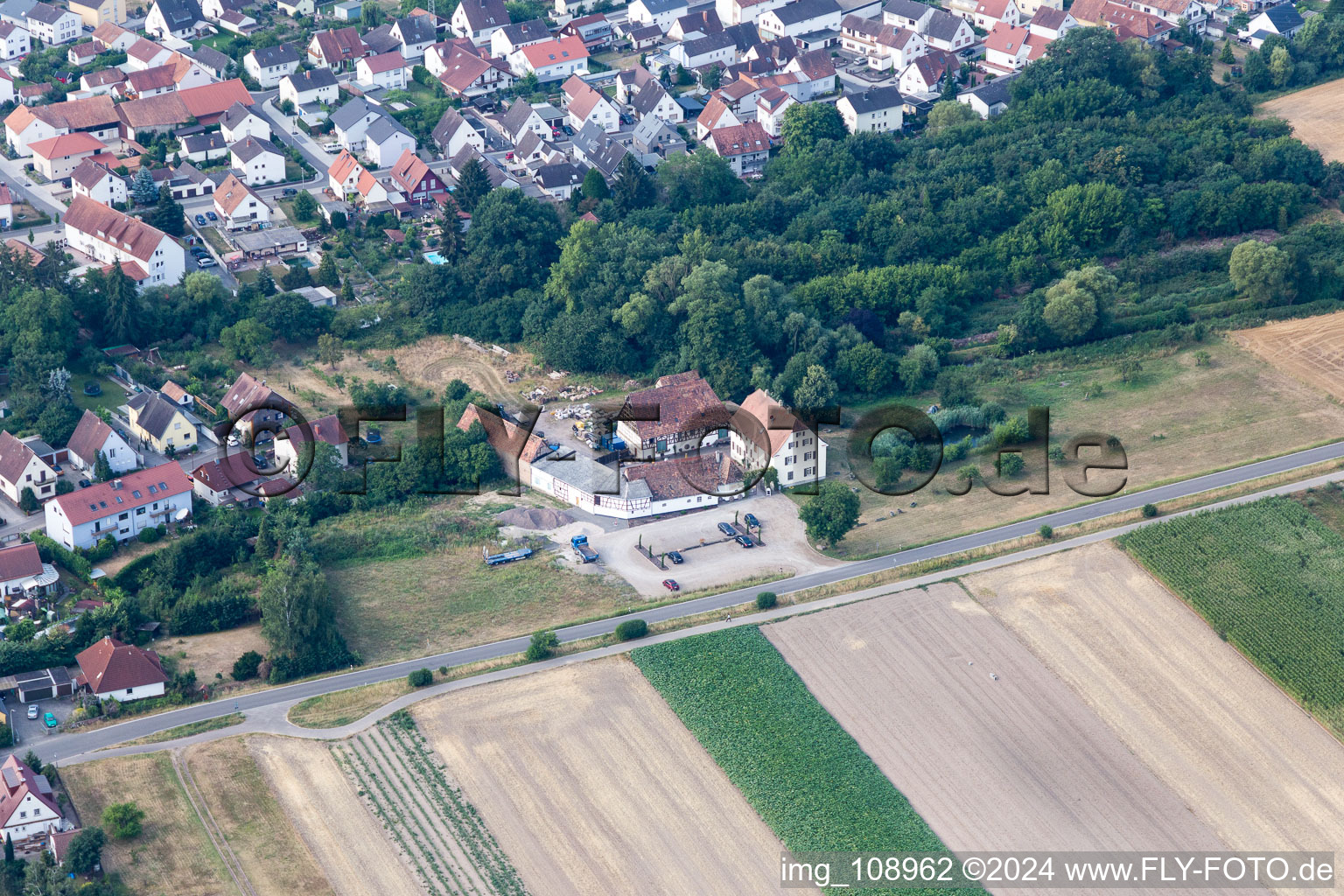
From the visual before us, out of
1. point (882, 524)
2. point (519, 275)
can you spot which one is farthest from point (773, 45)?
point (882, 524)

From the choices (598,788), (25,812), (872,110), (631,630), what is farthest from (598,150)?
(25,812)

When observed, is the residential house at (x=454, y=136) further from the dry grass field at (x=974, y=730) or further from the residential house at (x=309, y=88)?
the dry grass field at (x=974, y=730)

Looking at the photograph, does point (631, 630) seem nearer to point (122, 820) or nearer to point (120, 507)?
point (122, 820)

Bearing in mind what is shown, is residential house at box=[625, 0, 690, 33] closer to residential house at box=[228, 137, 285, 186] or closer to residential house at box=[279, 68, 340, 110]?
residential house at box=[279, 68, 340, 110]

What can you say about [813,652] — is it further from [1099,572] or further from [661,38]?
[661,38]

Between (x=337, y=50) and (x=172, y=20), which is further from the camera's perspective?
(x=172, y=20)

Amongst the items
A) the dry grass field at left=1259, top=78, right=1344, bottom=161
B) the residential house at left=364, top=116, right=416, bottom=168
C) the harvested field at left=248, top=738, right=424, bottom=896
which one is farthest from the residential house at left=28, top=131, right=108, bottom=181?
the dry grass field at left=1259, top=78, right=1344, bottom=161
